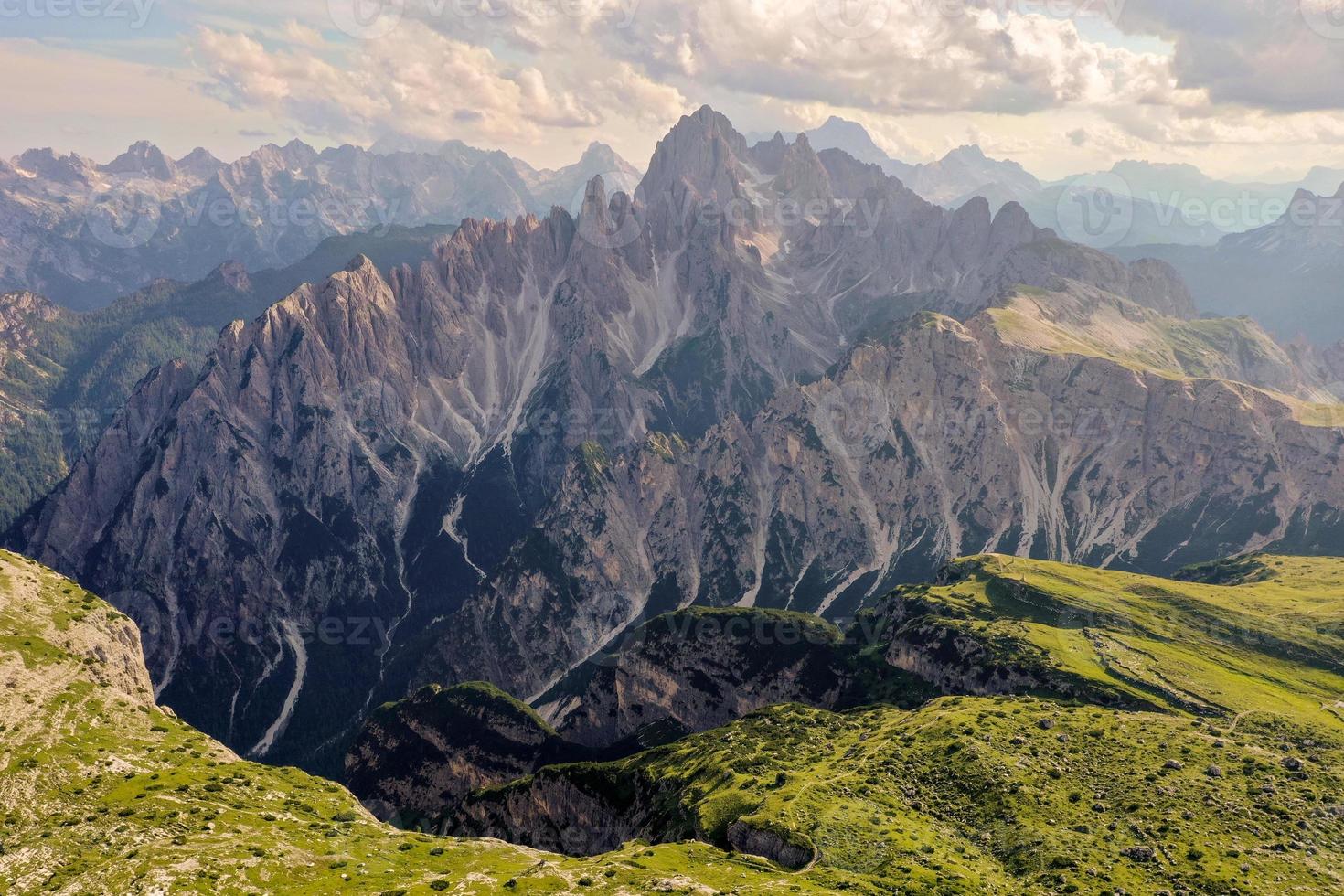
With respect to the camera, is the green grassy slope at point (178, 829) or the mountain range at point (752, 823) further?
the mountain range at point (752, 823)

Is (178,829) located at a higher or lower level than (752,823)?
higher

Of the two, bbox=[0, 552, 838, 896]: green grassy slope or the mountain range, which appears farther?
the mountain range

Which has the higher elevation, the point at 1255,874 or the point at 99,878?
the point at 1255,874

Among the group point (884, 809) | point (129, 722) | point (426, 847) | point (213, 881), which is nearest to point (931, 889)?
point (884, 809)

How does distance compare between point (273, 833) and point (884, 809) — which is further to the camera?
point (884, 809)

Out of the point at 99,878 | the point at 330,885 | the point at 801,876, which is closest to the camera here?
the point at 99,878

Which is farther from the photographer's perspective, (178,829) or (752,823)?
(752,823)

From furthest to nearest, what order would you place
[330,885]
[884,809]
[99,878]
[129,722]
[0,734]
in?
[129,722]
[884,809]
[0,734]
[330,885]
[99,878]

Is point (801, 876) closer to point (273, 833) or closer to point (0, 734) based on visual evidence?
point (273, 833)
